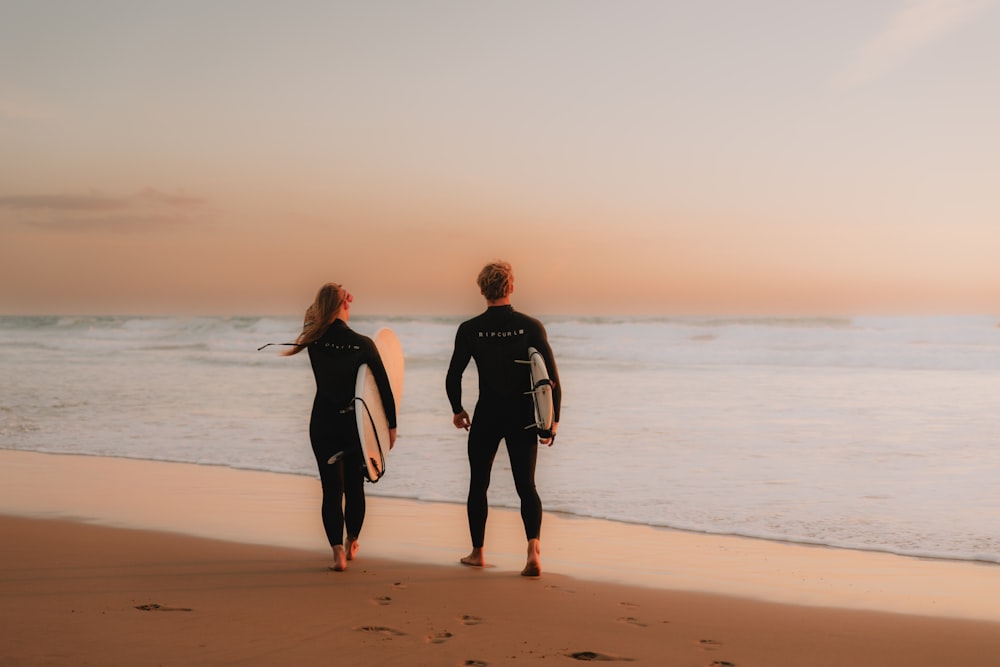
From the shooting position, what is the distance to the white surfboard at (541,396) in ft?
16.2

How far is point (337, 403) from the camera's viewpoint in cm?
512

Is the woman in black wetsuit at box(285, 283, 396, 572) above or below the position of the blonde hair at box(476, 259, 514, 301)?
below

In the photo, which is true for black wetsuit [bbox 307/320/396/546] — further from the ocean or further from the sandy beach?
the ocean

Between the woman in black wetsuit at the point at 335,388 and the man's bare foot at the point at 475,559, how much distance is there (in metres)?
0.71

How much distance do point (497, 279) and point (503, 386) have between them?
24.2 inches

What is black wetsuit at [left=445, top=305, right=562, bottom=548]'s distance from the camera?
199 inches

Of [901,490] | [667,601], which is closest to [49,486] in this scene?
[667,601]

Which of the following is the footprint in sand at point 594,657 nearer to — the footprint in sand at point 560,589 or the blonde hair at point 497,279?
the footprint in sand at point 560,589

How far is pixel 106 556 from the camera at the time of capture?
5.30 metres

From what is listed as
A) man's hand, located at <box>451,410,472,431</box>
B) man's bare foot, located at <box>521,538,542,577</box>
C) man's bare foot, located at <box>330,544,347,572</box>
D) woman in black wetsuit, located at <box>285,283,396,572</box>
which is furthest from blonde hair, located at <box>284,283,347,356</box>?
man's bare foot, located at <box>521,538,542,577</box>

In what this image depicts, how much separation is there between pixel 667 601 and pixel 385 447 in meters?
1.82

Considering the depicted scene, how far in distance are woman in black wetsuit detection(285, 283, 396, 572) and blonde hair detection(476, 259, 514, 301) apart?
29.6 inches

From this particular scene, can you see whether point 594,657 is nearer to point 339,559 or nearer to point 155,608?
point 339,559

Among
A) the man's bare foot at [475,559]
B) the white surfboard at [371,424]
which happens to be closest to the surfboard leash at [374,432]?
the white surfboard at [371,424]
